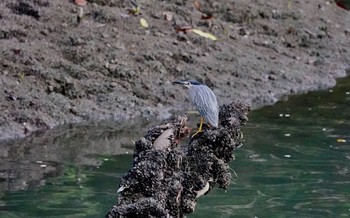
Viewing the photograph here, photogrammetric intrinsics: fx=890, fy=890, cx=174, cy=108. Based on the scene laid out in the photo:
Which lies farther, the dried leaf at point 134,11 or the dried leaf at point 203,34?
the dried leaf at point 203,34

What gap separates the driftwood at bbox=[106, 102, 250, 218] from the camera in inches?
191

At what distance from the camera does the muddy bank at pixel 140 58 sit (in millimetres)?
10062

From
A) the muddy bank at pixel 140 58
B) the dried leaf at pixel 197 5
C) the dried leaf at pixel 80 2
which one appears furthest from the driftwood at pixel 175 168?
the dried leaf at pixel 197 5

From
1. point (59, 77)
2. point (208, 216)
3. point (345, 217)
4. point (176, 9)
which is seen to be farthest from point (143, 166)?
point (176, 9)

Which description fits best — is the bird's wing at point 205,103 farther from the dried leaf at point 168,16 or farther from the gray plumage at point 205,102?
the dried leaf at point 168,16

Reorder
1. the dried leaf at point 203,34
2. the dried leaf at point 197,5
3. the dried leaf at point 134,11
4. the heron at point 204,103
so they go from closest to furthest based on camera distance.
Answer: the heron at point 204,103 < the dried leaf at point 134,11 < the dried leaf at point 203,34 < the dried leaf at point 197,5

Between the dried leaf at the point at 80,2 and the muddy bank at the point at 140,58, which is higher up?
the dried leaf at the point at 80,2

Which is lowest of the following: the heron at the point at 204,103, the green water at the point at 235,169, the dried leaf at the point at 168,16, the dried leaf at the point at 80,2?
the green water at the point at 235,169

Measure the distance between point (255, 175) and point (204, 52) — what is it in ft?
14.2

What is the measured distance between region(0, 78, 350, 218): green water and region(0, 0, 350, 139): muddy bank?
616 millimetres

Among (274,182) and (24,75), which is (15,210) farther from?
(24,75)

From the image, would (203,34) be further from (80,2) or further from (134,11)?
(80,2)

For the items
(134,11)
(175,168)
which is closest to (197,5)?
(134,11)

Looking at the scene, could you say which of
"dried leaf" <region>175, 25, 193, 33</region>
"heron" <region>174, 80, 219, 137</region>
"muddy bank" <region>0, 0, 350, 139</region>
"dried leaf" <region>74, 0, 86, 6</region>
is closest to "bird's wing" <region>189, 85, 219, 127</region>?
"heron" <region>174, 80, 219, 137</region>
